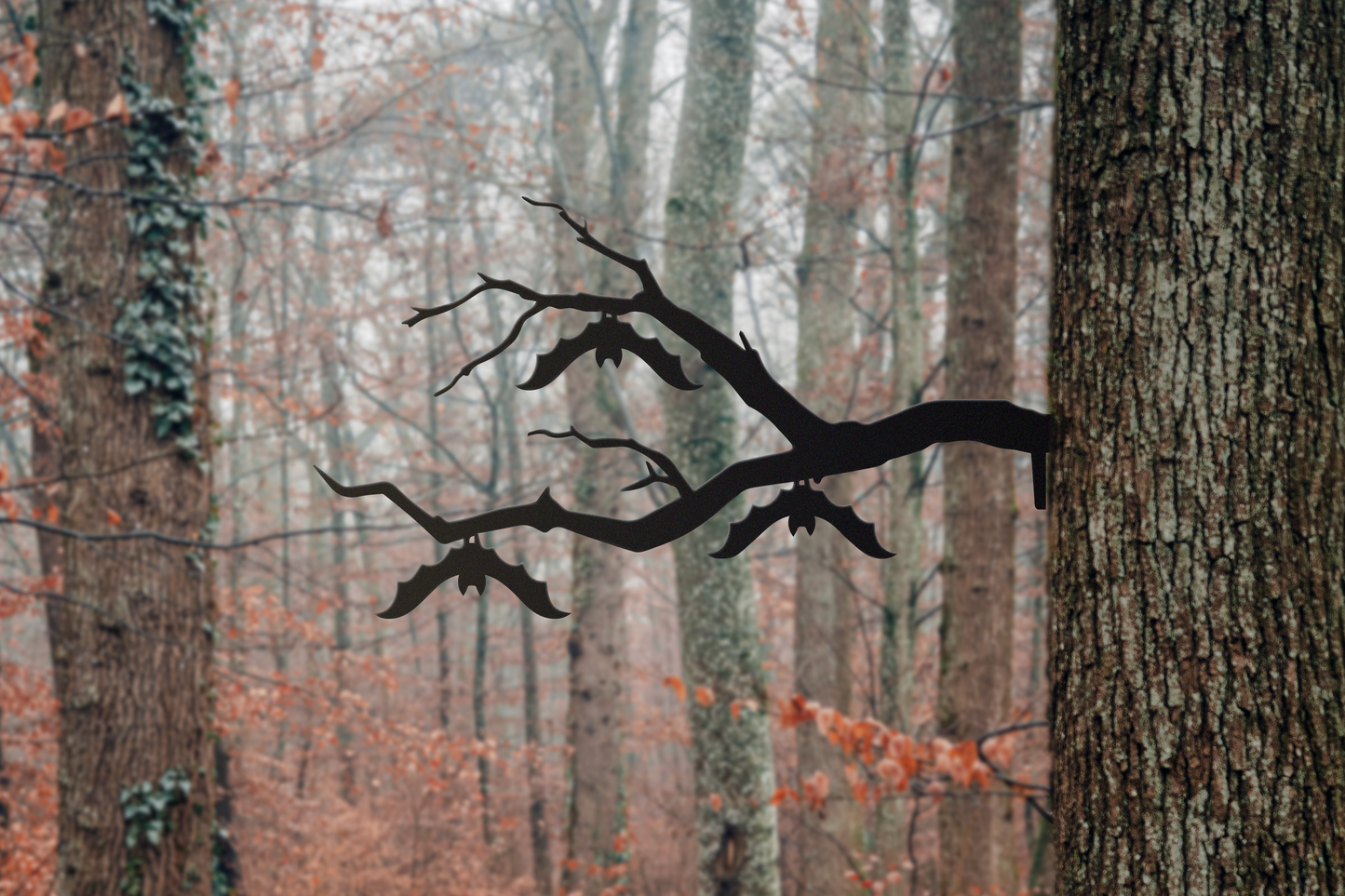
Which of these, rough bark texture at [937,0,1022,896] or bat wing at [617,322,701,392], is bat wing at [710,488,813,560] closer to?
bat wing at [617,322,701,392]

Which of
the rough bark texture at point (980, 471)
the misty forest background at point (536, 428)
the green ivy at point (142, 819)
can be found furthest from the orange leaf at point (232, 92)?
the rough bark texture at point (980, 471)

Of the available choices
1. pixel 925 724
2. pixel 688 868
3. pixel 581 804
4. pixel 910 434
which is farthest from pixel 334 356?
pixel 910 434

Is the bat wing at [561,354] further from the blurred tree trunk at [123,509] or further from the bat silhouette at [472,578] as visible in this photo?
the blurred tree trunk at [123,509]

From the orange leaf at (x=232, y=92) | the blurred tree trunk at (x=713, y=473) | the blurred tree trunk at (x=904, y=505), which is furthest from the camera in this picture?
the blurred tree trunk at (x=904, y=505)

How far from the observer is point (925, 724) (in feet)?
39.4

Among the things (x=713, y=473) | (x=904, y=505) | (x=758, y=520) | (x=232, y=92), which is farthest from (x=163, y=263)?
(x=904, y=505)

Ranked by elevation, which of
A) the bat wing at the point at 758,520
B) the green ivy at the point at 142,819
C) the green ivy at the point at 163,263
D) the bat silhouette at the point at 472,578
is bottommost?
the green ivy at the point at 142,819

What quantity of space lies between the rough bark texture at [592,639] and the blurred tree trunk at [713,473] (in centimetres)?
255

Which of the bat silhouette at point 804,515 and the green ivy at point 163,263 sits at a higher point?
the green ivy at point 163,263

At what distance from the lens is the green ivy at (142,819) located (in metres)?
3.75

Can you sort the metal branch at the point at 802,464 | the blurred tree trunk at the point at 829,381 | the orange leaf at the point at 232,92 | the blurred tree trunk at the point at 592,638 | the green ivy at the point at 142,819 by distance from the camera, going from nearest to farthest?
the metal branch at the point at 802,464
the orange leaf at the point at 232,92
the green ivy at the point at 142,819
the blurred tree trunk at the point at 829,381
the blurred tree trunk at the point at 592,638

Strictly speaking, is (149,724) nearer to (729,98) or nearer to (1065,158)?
(1065,158)

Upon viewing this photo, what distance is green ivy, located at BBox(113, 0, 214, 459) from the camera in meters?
4.03

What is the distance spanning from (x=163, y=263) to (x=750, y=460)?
4.17m
